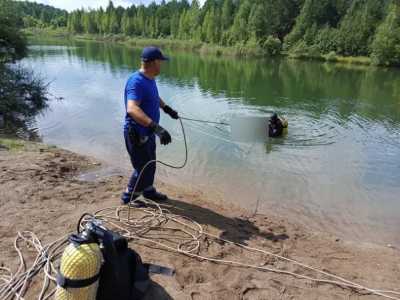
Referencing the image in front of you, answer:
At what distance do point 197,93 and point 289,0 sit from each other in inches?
2555

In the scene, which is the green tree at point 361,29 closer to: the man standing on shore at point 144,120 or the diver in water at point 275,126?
the diver in water at point 275,126

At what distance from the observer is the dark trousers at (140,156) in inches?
195

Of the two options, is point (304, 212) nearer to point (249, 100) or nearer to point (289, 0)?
point (249, 100)

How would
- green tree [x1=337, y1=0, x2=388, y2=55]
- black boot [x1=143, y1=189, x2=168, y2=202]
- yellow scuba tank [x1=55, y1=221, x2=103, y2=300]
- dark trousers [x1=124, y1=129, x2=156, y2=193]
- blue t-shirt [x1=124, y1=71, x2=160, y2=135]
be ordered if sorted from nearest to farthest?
yellow scuba tank [x1=55, y1=221, x2=103, y2=300], blue t-shirt [x1=124, y1=71, x2=160, y2=135], dark trousers [x1=124, y1=129, x2=156, y2=193], black boot [x1=143, y1=189, x2=168, y2=202], green tree [x1=337, y1=0, x2=388, y2=55]

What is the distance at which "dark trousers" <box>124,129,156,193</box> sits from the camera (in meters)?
4.96

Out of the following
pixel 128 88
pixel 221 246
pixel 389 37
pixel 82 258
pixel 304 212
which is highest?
pixel 389 37

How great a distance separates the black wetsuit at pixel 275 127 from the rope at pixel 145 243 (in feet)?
21.8

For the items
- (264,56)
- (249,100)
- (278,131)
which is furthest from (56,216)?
(264,56)

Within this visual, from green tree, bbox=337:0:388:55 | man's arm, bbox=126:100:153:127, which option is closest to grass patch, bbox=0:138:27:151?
man's arm, bbox=126:100:153:127

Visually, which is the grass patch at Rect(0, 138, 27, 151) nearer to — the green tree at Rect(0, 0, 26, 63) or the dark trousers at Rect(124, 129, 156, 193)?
the dark trousers at Rect(124, 129, 156, 193)

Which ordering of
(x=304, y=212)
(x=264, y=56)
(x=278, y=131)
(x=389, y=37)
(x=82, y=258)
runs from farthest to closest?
1. (x=264, y=56)
2. (x=389, y=37)
3. (x=278, y=131)
4. (x=304, y=212)
5. (x=82, y=258)

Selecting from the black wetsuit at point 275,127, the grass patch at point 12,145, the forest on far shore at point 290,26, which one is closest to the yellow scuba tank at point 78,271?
the grass patch at point 12,145

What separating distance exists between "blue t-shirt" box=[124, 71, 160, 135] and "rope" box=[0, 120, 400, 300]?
3.73 ft

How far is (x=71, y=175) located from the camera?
7059 millimetres
